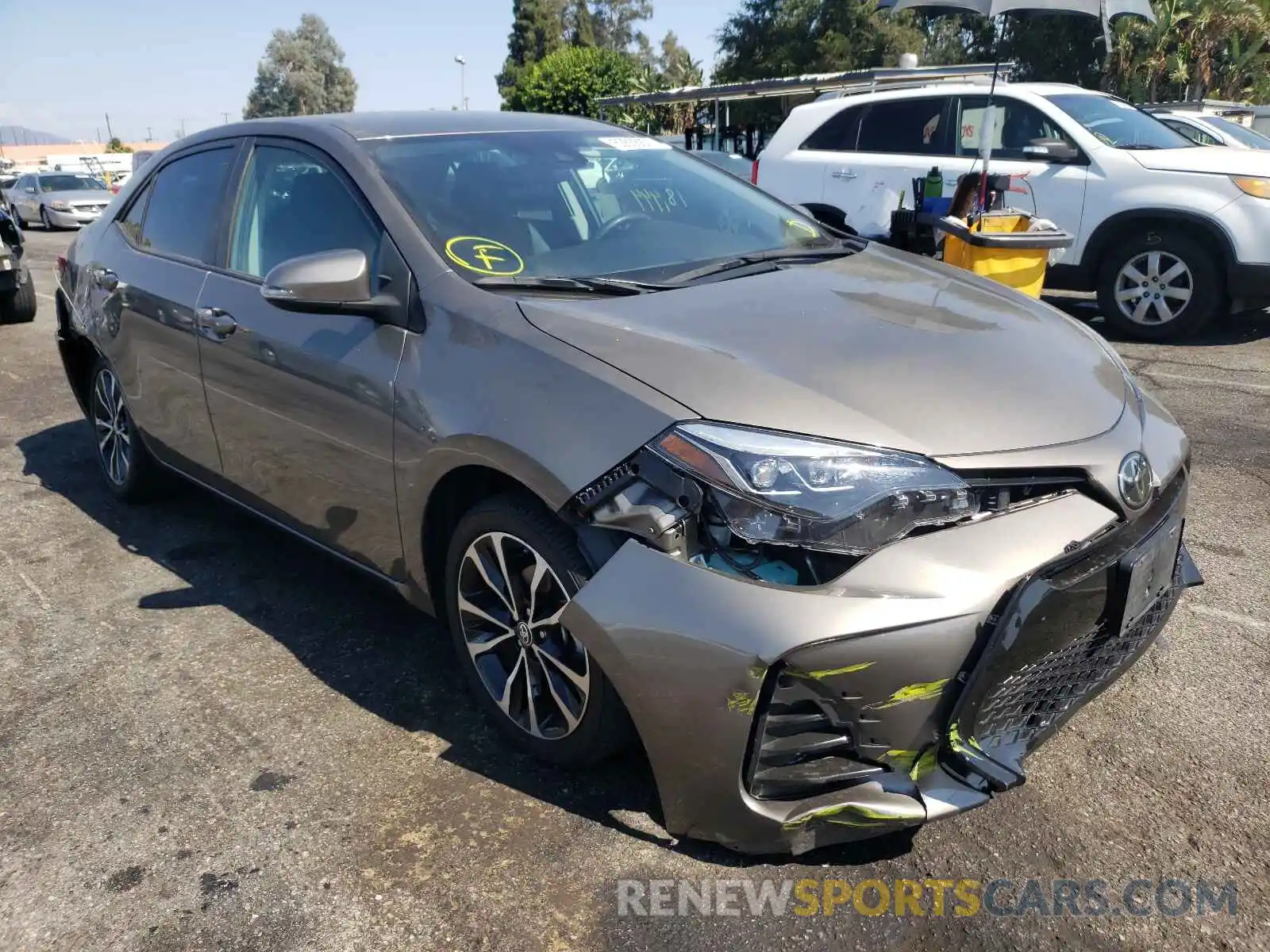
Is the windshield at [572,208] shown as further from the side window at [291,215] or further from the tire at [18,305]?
the tire at [18,305]

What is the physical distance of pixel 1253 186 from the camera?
6824mm

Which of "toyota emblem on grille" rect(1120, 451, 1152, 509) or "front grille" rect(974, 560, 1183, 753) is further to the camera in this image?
"toyota emblem on grille" rect(1120, 451, 1152, 509)

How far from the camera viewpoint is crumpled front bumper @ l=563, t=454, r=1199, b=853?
75.4 inches

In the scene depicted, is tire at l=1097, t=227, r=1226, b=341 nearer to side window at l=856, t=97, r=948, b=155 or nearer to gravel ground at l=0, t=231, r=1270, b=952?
side window at l=856, t=97, r=948, b=155

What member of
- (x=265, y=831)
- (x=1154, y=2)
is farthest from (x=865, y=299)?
(x=1154, y=2)

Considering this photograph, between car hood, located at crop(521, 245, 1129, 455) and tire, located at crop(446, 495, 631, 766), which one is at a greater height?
car hood, located at crop(521, 245, 1129, 455)

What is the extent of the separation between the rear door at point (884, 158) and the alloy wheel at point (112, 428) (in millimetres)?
5664

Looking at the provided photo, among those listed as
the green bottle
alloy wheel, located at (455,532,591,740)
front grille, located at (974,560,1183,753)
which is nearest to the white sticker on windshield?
alloy wheel, located at (455,532,591,740)

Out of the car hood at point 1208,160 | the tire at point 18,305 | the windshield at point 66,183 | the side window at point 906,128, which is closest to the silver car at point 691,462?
the car hood at point 1208,160

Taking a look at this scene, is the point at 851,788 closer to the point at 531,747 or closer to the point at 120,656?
the point at 531,747

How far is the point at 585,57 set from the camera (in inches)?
1692

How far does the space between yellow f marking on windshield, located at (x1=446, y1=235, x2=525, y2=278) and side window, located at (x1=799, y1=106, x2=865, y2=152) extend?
21.5 feet

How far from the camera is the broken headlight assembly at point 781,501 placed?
1978 millimetres

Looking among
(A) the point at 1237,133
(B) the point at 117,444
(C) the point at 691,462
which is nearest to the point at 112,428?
(B) the point at 117,444
